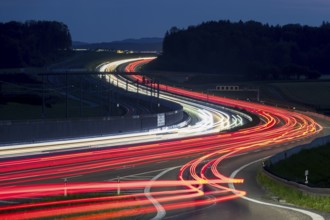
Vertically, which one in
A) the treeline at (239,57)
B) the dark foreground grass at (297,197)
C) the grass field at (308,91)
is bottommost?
the grass field at (308,91)

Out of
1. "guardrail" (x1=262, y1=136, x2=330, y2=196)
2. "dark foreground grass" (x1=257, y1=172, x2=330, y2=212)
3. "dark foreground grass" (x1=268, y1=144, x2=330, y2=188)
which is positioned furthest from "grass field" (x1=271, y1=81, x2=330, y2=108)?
"dark foreground grass" (x1=257, y1=172, x2=330, y2=212)

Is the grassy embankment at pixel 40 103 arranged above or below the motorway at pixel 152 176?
below

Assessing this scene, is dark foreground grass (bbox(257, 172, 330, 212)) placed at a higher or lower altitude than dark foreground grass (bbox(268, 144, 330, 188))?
higher

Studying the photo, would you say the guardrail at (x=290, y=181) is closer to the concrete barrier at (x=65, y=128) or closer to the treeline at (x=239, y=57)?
the concrete barrier at (x=65, y=128)

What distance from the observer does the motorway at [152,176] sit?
22.6m

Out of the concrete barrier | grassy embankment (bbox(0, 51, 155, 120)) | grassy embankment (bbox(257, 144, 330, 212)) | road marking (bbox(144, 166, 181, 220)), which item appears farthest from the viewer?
grassy embankment (bbox(0, 51, 155, 120))

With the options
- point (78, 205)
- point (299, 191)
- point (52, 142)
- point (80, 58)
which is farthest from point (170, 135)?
point (80, 58)

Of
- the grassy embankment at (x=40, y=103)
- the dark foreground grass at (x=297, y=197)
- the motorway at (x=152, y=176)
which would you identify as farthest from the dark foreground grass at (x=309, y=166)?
the grassy embankment at (x=40, y=103)

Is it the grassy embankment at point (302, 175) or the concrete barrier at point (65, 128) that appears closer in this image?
the grassy embankment at point (302, 175)

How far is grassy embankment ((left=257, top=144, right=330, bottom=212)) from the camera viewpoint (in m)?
26.3

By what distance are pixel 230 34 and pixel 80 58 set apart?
127ft

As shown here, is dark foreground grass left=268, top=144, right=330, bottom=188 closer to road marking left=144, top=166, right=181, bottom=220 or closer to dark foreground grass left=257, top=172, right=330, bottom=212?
dark foreground grass left=257, top=172, right=330, bottom=212

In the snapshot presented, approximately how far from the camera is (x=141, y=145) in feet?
157

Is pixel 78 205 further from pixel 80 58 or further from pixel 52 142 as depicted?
pixel 80 58
